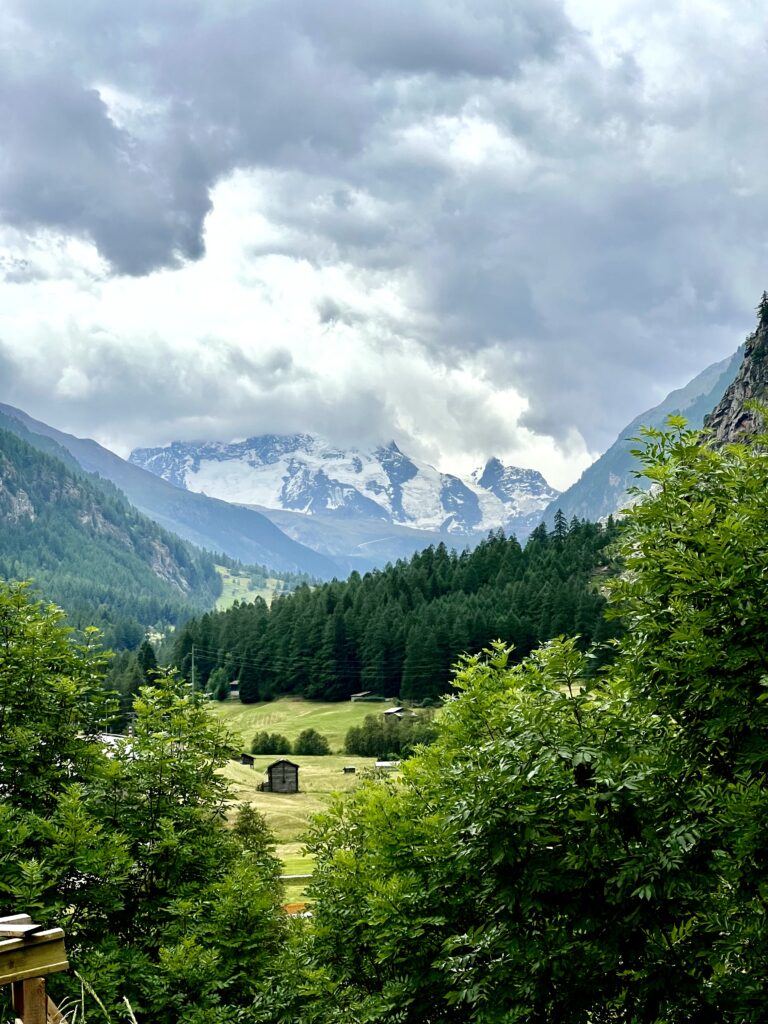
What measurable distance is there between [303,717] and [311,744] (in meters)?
34.5

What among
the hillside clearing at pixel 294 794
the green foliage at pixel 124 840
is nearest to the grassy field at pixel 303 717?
the hillside clearing at pixel 294 794

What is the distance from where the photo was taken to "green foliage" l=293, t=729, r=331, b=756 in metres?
146

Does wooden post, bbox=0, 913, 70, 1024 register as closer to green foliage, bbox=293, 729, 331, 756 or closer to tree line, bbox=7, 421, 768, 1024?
tree line, bbox=7, 421, 768, 1024

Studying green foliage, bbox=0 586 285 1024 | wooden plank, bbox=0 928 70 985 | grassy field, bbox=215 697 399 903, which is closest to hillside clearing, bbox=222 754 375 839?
grassy field, bbox=215 697 399 903

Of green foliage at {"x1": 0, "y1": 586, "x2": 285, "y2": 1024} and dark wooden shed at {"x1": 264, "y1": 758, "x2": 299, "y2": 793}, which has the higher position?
green foliage at {"x1": 0, "y1": 586, "x2": 285, "y2": 1024}

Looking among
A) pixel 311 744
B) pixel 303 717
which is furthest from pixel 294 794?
pixel 303 717

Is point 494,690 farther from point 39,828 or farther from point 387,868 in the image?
point 39,828

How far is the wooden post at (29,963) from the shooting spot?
7.07m

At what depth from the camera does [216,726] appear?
26906mm

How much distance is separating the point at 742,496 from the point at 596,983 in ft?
23.9

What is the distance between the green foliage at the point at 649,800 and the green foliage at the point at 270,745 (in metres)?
141

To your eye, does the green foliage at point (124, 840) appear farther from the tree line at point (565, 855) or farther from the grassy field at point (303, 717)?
the grassy field at point (303, 717)

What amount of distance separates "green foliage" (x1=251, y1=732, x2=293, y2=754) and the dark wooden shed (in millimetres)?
29296

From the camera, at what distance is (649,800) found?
11.1 meters
